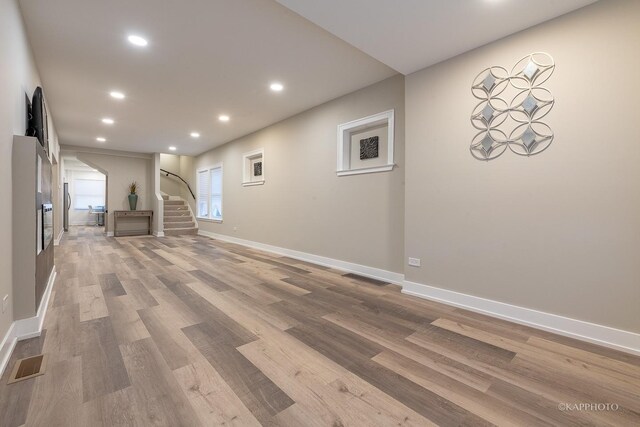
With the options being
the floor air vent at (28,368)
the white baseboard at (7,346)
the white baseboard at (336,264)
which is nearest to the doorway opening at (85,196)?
the white baseboard at (336,264)

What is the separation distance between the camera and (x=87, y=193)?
12.7 meters

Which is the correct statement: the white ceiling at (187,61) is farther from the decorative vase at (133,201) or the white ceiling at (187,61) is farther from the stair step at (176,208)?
the stair step at (176,208)

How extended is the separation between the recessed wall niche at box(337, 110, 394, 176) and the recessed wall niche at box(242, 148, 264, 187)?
8.05 feet

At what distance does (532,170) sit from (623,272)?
3.16ft

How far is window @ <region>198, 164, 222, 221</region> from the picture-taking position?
8.09 meters

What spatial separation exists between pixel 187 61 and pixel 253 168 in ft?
11.5

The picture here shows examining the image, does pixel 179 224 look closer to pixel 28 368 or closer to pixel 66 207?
pixel 66 207

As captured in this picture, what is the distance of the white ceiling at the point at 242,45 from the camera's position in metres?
2.23

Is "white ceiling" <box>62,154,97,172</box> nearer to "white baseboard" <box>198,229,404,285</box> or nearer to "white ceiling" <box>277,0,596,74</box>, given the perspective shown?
"white baseboard" <box>198,229,404,285</box>

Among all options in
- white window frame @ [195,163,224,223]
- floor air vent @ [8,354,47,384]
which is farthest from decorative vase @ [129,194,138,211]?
floor air vent @ [8,354,47,384]

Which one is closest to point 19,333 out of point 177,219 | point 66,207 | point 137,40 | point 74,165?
point 137,40

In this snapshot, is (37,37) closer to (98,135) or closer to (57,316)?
(57,316)

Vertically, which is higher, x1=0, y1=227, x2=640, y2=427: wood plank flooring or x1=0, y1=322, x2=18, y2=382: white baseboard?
x1=0, y1=322, x2=18, y2=382: white baseboard

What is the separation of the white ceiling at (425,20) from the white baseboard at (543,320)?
245 centimetres
